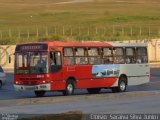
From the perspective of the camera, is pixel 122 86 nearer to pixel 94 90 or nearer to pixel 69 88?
pixel 94 90

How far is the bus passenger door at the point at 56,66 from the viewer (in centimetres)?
3131

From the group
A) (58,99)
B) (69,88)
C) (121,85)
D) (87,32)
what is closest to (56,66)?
(69,88)

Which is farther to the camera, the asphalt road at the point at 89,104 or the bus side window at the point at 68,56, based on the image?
the bus side window at the point at 68,56

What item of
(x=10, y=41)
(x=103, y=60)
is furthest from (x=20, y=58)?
(x=10, y=41)

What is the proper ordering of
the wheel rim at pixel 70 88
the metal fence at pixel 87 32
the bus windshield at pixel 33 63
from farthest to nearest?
the metal fence at pixel 87 32, the wheel rim at pixel 70 88, the bus windshield at pixel 33 63

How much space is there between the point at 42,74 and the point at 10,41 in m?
Result: 38.2

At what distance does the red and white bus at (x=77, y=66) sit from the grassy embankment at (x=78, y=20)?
33.5 meters

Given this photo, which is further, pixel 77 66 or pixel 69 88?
pixel 77 66

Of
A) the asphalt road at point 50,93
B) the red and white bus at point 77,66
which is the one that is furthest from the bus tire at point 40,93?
the asphalt road at point 50,93

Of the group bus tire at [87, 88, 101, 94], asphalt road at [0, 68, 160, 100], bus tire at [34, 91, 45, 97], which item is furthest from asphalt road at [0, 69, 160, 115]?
bus tire at [87, 88, 101, 94]

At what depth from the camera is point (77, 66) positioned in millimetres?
32625

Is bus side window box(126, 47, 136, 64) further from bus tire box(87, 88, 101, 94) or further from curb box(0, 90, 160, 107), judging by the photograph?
curb box(0, 90, 160, 107)

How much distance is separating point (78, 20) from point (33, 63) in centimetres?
7006

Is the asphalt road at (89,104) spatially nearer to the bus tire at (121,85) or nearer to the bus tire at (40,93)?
the bus tire at (40,93)
